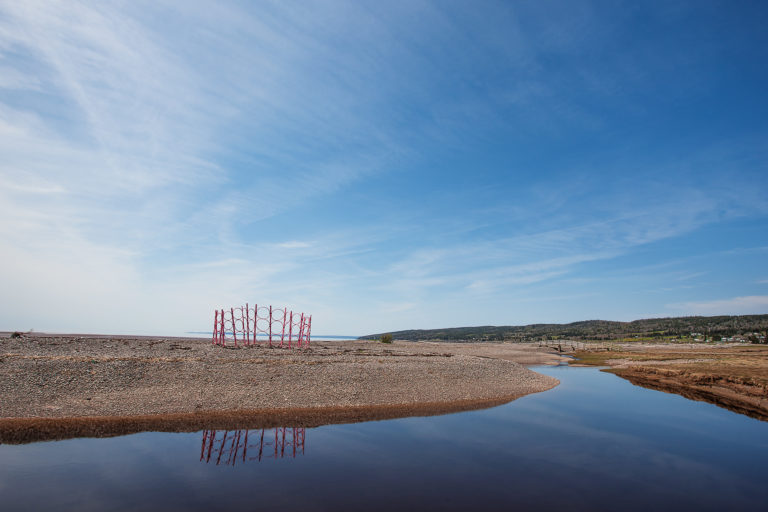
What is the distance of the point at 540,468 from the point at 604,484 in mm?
2787

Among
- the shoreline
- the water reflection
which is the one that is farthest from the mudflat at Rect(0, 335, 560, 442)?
the water reflection

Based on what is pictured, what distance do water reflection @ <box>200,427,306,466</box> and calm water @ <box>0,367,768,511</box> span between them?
10 cm

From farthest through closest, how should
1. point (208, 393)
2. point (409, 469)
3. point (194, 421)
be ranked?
point (208, 393), point (194, 421), point (409, 469)

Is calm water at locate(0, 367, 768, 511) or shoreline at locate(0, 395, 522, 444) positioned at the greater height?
shoreline at locate(0, 395, 522, 444)

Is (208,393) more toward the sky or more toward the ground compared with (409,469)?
more toward the sky

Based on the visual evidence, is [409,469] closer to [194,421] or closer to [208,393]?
[194,421]

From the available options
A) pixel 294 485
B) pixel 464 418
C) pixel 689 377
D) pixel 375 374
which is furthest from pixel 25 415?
pixel 689 377

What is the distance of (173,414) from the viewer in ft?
82.2

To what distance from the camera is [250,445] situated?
2077 cm

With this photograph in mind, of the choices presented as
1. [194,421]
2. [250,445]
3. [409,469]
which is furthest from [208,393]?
[409,469]

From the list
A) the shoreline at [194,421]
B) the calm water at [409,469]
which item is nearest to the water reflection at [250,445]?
the calm water at [409,469]

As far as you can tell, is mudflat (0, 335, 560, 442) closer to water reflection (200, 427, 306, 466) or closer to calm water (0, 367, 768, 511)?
water reflection (200, 427, 306, 466)

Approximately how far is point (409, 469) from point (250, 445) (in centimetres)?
872

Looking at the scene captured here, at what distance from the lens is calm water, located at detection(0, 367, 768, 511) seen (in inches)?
581
